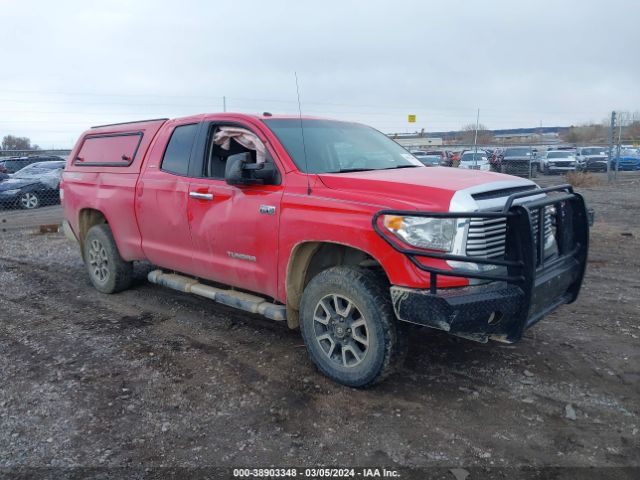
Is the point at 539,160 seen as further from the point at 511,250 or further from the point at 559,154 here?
the point at 511,250

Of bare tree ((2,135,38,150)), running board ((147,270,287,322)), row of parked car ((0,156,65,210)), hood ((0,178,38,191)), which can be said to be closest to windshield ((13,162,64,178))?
row of parked car ((0,156,65,210))

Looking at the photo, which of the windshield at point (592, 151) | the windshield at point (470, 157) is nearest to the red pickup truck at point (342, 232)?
the windshield at point (470, 157)

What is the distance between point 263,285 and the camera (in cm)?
452

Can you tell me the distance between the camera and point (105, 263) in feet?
21.3

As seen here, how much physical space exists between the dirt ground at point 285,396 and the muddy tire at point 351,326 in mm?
175

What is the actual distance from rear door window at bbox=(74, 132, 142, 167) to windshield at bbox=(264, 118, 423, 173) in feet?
6.72

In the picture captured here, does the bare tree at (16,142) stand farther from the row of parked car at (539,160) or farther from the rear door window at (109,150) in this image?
the rear door window at (109,150)

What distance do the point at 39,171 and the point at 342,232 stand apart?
661 inches

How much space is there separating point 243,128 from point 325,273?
1.66m

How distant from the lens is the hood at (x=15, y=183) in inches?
640

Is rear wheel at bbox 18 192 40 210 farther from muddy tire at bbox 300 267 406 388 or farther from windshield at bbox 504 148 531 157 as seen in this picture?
windshield at bbox 504 148 531 157

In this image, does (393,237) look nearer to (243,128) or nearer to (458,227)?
(458,227)

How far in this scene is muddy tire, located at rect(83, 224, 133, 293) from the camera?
6.32 metres

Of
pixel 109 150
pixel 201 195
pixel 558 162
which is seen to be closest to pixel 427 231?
pixel 201 195
